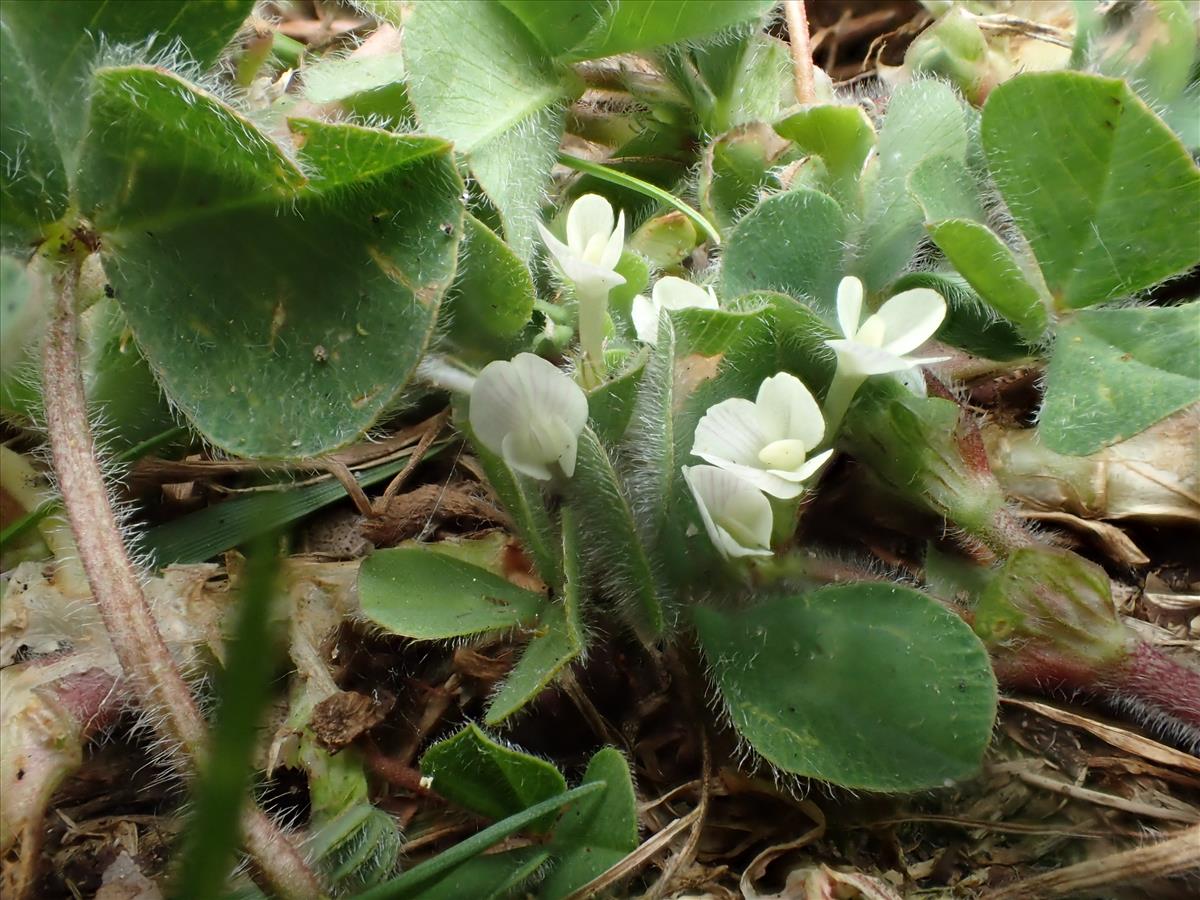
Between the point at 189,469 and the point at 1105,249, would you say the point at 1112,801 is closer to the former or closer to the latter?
the point at 1105,249

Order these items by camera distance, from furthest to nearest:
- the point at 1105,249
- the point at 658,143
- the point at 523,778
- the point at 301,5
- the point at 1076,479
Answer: the point at 301,5, the point at 658,143, the point at 1076,479, the point at 1105,249, the point at 523,778

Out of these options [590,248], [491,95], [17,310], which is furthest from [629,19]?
[17,310]

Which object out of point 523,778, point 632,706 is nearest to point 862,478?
point 632,706

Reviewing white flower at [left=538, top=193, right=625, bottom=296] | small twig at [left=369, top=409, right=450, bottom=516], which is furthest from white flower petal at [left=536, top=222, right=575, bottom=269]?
small twig at [left=369, top=409, right=450, bottom=516]

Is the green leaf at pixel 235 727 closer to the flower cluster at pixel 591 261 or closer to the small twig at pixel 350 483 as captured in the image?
the flower cluster at pixel 591 261

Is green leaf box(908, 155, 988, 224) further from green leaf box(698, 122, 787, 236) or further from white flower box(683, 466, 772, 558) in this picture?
white flower box(683, 466, 772, 558)

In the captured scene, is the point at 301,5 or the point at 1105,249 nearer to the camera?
the point at 1105,249

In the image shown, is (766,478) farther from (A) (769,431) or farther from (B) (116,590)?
(B) (116,590)
